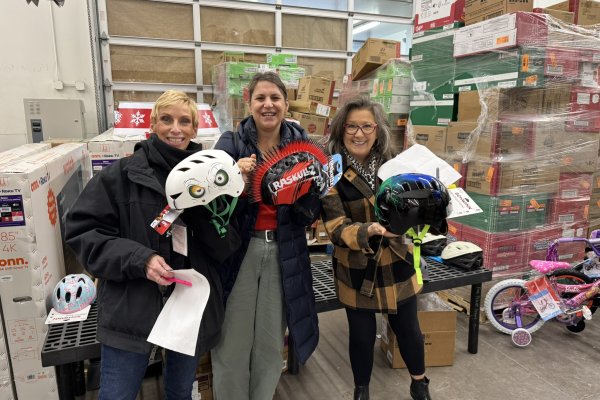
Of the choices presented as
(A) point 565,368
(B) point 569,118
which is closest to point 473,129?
(B) point 569,118

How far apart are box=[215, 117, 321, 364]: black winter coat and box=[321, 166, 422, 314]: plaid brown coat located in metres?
0.12

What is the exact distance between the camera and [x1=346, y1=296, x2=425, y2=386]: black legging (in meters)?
1.72

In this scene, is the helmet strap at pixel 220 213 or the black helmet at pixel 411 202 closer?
the helmet strap at pixel 220 213

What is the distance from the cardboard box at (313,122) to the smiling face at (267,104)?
288 cm

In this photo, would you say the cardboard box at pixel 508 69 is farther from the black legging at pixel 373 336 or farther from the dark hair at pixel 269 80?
the dark hair at pixel 269 80

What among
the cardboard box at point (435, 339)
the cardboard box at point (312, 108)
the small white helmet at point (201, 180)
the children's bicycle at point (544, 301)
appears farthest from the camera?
the cardboard box at point (312, 108)

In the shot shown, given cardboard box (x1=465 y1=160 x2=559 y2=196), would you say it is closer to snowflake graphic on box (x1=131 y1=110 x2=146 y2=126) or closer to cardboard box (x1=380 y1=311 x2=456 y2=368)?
cardboard box (x1=380 y1=311 x2=456 y2=368)

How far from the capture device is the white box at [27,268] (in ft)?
5.17

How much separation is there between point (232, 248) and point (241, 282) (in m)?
0.19

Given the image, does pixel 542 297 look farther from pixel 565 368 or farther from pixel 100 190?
pixel 100 190

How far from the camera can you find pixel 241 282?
Answer: 4.66 ft

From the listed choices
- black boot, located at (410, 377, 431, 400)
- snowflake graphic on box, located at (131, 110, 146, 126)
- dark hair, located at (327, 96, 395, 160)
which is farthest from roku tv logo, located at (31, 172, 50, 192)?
black boot, located at (410, 377, 431, 400)

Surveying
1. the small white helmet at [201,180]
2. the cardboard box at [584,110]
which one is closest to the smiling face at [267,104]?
the small white helmet at [201,180]

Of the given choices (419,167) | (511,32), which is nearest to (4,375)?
(419,167)
